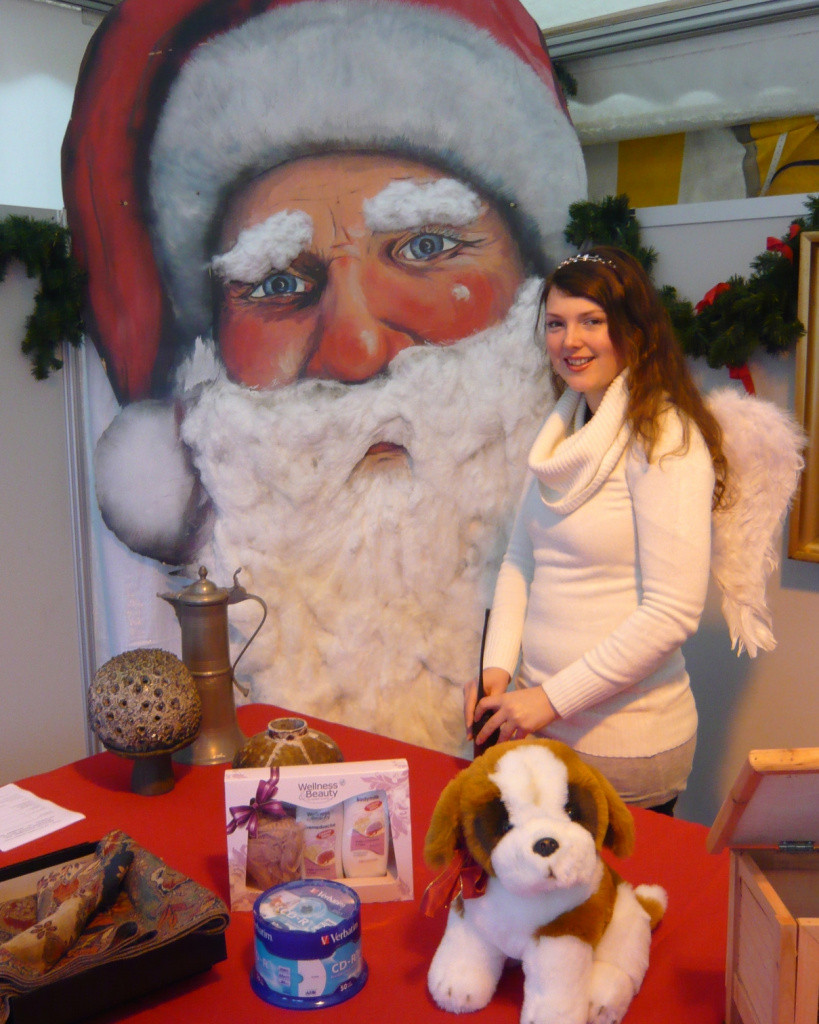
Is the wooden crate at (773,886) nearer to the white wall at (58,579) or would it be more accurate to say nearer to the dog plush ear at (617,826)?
the dog plush ear at (617,826)

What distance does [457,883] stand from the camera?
36.9 inches

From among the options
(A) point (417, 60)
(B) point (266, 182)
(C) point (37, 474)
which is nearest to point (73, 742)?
(C) point (37, 474)

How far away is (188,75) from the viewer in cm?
223

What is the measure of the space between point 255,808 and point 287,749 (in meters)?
0.10

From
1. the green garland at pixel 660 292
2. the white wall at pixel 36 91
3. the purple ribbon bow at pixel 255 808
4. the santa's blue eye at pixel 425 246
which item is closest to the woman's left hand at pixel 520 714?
the purple ribbon bow at pixel 255 808

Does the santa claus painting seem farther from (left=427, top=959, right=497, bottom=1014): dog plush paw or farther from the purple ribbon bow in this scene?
(left=427, top=959, right=497, bottom=1014): dog plush paw

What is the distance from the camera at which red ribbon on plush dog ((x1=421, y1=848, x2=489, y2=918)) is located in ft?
2.92

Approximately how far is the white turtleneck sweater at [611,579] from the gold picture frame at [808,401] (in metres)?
0.57

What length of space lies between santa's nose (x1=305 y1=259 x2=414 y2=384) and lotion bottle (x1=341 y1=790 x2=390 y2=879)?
1.35 meters

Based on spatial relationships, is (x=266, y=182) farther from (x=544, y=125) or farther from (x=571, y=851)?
(x=571, y=851)

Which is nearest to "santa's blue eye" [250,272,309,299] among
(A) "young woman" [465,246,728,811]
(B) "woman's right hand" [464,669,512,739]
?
(A) "young woman" [465,246,728,811]

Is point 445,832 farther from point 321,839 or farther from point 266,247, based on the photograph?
point 266,247

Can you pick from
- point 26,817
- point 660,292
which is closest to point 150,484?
point 26,817

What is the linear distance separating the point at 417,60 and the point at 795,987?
2001mm
